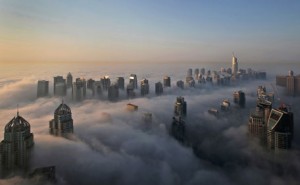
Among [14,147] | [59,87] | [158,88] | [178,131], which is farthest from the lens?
[158,88]

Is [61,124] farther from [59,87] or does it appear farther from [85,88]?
[59,87]

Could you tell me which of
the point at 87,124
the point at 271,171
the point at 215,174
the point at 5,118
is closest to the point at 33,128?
the point at 5,118

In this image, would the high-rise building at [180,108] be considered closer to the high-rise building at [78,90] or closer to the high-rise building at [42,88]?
the high-rise building at [78,90]

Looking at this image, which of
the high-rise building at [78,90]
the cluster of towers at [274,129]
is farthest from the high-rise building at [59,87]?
the cluster of towers at [274,129]

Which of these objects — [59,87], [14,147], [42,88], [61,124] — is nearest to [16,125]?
[14,147]

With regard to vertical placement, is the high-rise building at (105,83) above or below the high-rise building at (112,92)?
above

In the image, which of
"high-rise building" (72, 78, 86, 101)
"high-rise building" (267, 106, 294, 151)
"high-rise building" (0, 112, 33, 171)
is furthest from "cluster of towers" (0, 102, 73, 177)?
"high-rise building" (267, 106, 294, 151)

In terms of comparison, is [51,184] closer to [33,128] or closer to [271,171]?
[33,128]
